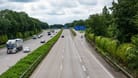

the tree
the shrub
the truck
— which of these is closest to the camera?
the shrub

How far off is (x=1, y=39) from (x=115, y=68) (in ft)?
210

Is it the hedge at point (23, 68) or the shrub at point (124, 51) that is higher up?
the shrub at point (124, 51)

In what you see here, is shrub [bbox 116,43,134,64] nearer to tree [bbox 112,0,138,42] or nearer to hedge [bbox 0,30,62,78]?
tree [bbox 112,0,138,42]

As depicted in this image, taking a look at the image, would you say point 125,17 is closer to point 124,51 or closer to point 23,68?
point 124,51

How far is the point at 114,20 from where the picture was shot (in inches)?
1676

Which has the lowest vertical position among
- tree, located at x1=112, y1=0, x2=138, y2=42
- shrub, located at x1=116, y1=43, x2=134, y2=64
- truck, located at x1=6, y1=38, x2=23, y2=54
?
truck, located at x1=6, y1=38, x2=23, y2=54

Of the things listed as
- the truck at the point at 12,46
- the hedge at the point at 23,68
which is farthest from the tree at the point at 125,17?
the truck at the point at 12,46

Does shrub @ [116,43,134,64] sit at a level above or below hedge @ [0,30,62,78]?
above

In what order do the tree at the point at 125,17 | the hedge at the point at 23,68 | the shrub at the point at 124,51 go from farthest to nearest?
the tree at the point at 125,17, the shrub at the point at 124,51, the hedge at the point at 23,68

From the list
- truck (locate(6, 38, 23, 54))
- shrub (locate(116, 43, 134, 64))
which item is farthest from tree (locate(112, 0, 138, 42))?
truck (locate(6, 38, 23, 54))

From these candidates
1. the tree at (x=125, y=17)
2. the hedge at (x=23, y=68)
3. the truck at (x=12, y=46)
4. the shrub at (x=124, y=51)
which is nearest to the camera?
the hedge at (x=23, y=68)

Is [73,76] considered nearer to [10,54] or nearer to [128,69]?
[128,69]

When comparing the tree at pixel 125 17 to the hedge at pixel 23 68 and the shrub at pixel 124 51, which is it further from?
the hedge at pixel 23 68

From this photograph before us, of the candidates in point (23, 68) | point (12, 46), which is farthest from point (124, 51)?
point (12, 46)
